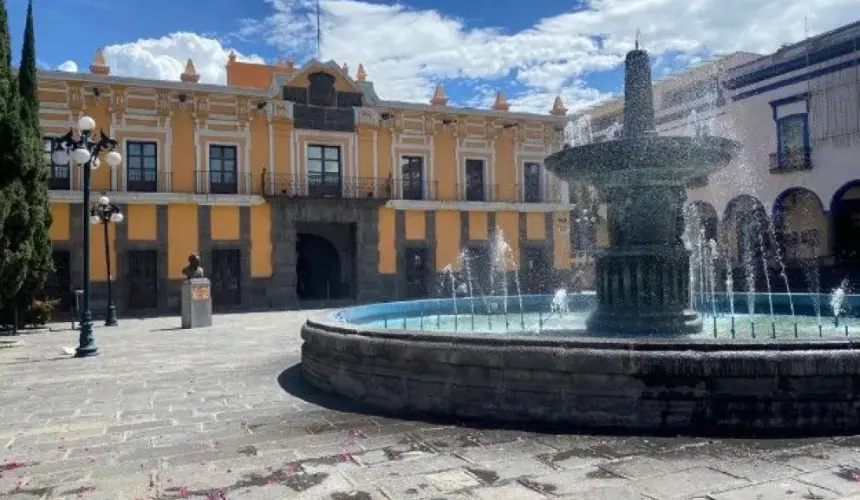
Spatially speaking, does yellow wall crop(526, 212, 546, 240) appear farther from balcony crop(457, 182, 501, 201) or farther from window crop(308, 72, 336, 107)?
window crop(308, 72, 336, 107)

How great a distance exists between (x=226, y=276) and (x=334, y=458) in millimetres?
19033

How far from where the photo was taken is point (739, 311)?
11391 millimetres

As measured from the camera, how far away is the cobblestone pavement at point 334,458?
3641 mm

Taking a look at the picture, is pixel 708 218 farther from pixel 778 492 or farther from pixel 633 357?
pixel 778 492

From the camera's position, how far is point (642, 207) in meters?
7.42

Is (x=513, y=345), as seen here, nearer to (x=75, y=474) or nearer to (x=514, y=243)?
(x=75, y=474)

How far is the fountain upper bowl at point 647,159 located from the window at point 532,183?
63.5 feet

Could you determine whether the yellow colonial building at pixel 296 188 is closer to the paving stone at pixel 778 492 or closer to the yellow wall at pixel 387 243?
the yellow wall at pixel 387 243

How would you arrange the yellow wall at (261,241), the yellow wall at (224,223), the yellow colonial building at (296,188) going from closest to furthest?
the yellow colonial building at (296,188)
the yellow wall at (224,223)
the yellow wall at (261,241)

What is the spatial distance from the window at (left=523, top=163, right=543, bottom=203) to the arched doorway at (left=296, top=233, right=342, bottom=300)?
25.6ft

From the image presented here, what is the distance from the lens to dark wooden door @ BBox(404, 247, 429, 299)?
81.8ft

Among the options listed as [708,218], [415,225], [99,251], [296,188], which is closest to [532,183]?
[415,225]

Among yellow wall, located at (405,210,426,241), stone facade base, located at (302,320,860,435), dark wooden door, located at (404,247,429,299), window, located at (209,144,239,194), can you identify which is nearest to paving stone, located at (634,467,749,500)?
stone facade base, located at (302,320,860,435)

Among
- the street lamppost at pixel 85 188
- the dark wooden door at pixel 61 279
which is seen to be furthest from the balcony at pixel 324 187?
Answer: the street lamppost at pixel 85 188
